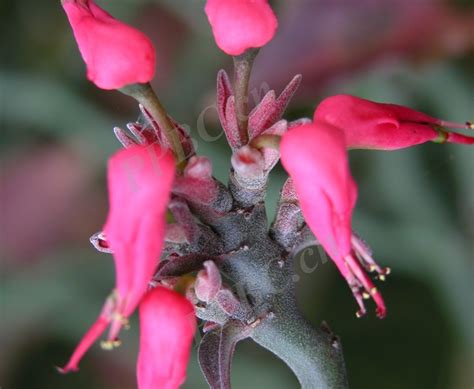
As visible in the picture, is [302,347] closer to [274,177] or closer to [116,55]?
[116,55]

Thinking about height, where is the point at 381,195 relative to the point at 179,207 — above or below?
below

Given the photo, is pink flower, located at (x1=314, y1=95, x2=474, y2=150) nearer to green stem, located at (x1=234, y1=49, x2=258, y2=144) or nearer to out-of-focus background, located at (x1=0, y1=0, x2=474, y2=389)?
green stem, located at (x1=234, y1=49, x2=258, y2=144)

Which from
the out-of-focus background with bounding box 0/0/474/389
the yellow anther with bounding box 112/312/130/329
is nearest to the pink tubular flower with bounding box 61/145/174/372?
the yellow anther with bounding box 112/312/130/329

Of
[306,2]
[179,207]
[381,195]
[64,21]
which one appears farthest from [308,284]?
[179,207]

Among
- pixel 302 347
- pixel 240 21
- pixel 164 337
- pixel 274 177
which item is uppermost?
pixel 240 21

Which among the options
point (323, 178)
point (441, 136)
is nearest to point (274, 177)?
point (441, 136)

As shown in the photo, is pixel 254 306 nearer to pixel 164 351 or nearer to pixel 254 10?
pixel 164 351
